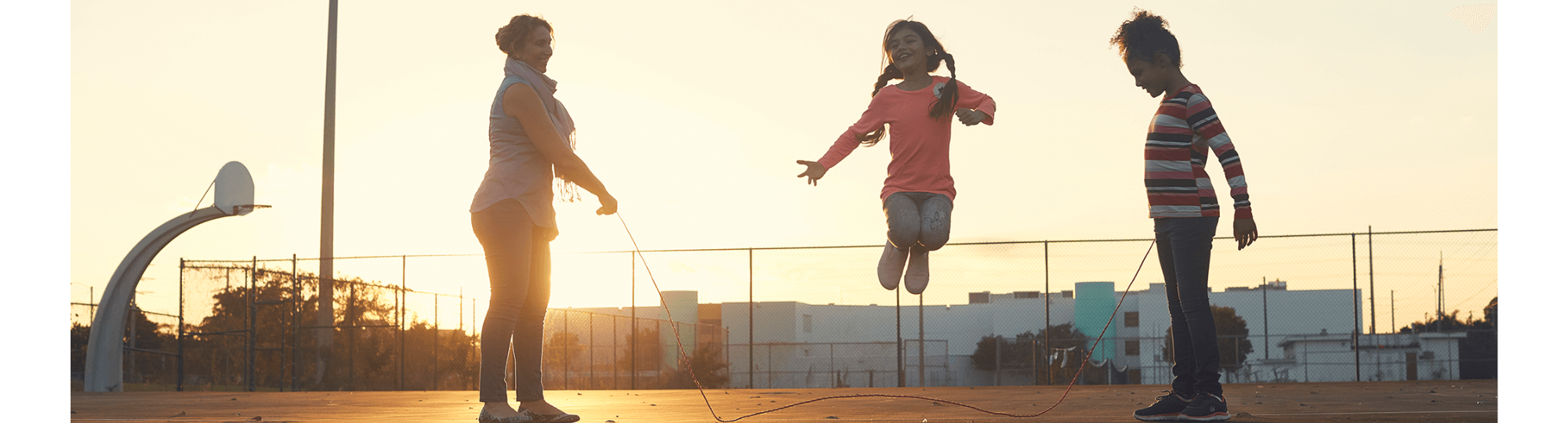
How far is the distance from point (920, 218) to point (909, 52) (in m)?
0.67

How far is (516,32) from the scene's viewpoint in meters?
3.70

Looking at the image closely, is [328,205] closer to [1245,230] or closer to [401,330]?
[401,330]

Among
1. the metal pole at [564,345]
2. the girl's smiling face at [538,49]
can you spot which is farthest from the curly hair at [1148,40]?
the metal pole at [564,345]

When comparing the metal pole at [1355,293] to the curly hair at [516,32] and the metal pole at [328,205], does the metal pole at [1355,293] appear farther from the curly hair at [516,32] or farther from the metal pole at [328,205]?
the metal pole at [328,205]

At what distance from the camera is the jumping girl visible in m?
4.23

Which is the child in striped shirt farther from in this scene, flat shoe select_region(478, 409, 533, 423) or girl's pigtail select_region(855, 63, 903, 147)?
flat shoe select_region(478, 409, 533, 423)

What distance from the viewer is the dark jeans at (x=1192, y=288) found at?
11.7ft

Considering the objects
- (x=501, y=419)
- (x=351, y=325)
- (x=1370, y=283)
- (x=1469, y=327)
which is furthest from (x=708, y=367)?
(x=501, y=419)

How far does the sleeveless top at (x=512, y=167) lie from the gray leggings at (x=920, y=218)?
4.38 feet

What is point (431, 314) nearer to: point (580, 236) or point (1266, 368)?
point (580, 236)

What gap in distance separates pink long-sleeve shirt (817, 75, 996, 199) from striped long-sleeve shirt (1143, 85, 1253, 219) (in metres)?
0.72

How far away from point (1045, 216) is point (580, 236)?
17.3ft

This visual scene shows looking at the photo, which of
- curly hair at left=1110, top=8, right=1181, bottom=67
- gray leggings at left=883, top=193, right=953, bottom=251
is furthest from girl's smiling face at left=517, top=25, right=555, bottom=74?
curly hair at left=1110, top=8, right=1181, bottom=67
